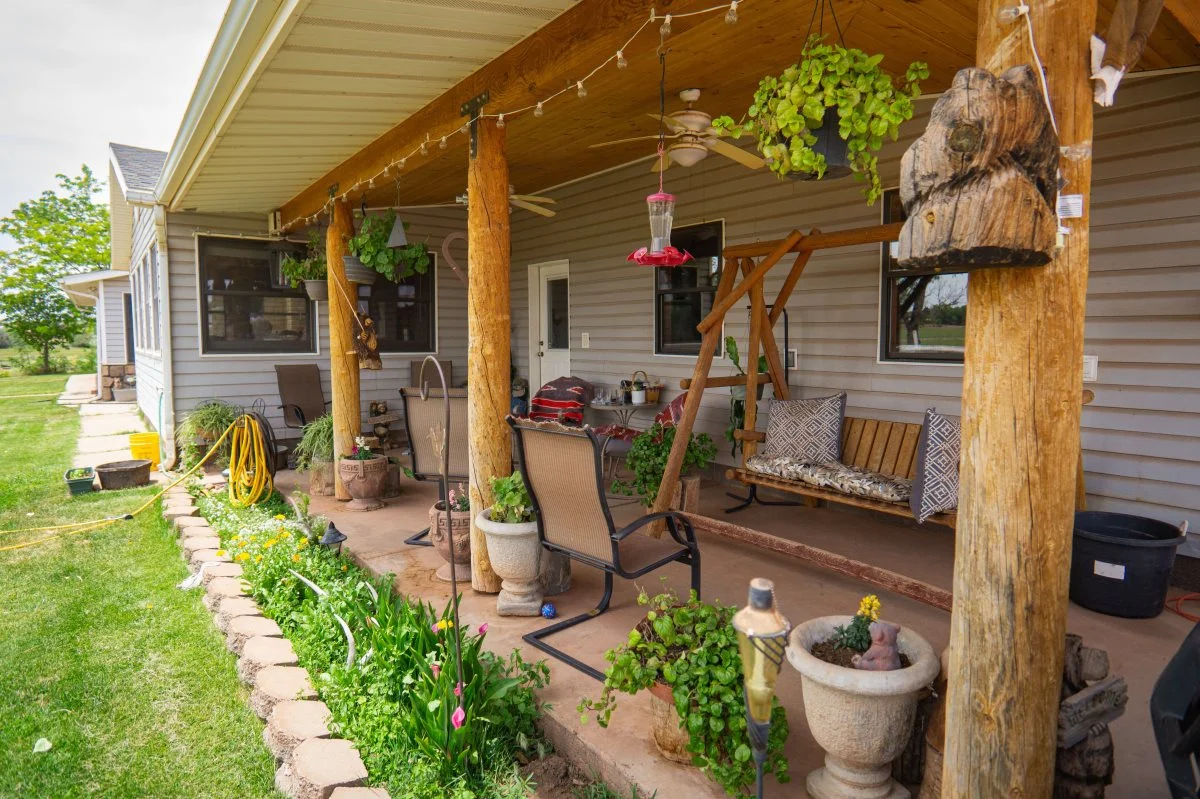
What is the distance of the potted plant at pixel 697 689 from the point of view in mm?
1846

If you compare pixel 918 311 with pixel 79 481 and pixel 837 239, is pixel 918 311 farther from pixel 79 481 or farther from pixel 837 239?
pixel 79 481

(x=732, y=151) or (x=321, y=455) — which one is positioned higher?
(x=732, y=151)

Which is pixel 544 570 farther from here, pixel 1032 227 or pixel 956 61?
pixel 956 61

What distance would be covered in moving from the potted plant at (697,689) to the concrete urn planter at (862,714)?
0.14 meters

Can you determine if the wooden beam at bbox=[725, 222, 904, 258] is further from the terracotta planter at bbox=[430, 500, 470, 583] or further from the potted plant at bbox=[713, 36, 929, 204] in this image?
the terracotta planter at bbox=[430, 500, 470, 583]

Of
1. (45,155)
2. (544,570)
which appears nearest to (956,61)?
(544,570)

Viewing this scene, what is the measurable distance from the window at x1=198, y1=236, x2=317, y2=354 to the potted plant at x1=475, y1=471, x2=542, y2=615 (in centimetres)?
525

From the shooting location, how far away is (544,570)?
3.34 m

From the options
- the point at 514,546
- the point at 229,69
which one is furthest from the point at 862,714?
the point at 229,69

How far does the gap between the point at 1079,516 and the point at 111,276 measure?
18.2 meters

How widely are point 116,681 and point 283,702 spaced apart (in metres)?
Answer: 0.93

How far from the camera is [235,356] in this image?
719 centimetres

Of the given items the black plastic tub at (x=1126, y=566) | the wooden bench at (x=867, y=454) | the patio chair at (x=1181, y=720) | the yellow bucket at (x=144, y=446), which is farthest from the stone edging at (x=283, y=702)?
the yellow bucket at (x=144, y=446)

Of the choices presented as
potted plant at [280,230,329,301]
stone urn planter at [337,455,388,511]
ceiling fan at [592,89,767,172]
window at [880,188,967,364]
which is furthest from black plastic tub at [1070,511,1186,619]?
potted plant at [280,230,329,301]
